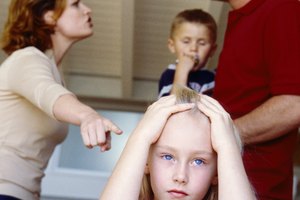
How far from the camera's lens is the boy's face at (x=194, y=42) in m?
2.86

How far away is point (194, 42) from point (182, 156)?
155 cm

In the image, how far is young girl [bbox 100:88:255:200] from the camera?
137 cm

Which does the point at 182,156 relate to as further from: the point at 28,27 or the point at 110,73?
the point at 110,73

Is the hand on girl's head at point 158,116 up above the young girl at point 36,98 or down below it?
above

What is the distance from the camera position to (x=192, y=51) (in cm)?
285

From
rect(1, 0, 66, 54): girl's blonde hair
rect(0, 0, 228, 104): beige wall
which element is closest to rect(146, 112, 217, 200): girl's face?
rect(1, 0, 66, 54): girl's blonde hair

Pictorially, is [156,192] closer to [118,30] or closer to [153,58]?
[118,30]

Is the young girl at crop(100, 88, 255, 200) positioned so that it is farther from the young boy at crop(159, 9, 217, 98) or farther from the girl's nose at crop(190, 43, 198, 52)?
the girl's nose at crop(190, 43, 198, 52)

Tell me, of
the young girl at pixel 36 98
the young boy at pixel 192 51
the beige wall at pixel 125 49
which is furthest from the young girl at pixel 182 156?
the beige wall at pixel 125 49

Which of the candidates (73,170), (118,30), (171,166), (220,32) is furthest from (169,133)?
(73,170)

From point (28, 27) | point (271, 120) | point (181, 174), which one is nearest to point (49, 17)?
point (28, 27)

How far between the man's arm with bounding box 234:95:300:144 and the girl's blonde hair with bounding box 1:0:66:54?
82cm

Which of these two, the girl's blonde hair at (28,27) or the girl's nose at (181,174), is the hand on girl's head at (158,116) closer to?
the girl's nose at (181,174)

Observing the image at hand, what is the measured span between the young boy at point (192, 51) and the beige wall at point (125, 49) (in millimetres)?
1804
